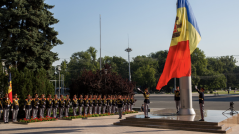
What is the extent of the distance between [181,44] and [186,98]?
11.8 ft

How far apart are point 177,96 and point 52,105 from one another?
8.93 m

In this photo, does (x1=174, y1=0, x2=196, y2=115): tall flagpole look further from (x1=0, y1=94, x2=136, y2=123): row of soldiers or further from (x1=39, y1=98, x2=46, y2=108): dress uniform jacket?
(x1=39, y1=98, x2=46, y2=108): dress uniform jacket

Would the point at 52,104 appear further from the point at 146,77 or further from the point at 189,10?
the point at 146,77

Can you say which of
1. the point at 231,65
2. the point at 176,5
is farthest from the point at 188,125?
the point at 231,65

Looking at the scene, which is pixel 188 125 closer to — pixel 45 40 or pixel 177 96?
pixel 177 96

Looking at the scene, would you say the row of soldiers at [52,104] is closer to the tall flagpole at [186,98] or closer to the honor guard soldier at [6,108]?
the honor guard soldier at [6,108]

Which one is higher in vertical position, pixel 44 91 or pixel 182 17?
pixel 182 17

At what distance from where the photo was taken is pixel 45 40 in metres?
22.5

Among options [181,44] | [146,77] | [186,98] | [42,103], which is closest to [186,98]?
[186,98]

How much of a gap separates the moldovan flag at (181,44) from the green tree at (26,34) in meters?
11.8

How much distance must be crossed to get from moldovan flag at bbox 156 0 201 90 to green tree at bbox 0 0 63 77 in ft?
38.6

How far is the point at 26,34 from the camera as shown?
2109 cm

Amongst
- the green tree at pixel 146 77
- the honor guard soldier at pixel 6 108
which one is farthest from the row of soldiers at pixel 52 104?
the green tree at pixel 146 77

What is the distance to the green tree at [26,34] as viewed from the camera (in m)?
20.9
